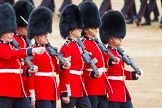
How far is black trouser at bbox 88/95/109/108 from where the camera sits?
9.45 m

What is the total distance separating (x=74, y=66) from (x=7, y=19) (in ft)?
2.79

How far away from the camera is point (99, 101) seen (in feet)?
31.4

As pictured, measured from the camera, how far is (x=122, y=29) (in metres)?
10.1

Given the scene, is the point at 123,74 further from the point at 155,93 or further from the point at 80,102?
the point at 155,93

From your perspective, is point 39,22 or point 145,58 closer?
point 39,22

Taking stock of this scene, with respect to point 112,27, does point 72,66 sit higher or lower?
lower

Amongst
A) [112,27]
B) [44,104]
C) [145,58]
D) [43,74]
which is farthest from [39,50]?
[145,58]

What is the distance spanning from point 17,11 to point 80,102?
1.33m

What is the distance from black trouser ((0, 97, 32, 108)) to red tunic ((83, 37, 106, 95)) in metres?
0.86

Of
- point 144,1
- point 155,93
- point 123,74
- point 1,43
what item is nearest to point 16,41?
point 1,43

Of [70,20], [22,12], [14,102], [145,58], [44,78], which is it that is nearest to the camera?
[14,102]

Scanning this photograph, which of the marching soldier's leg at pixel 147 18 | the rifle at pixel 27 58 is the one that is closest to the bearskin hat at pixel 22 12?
the rifle at pixel 27 58

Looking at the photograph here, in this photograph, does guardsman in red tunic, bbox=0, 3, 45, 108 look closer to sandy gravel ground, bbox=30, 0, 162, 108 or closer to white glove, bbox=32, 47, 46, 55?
white glove, bbox=32, 47, 46, 55

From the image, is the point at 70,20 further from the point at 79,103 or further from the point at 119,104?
the point at 119,104
